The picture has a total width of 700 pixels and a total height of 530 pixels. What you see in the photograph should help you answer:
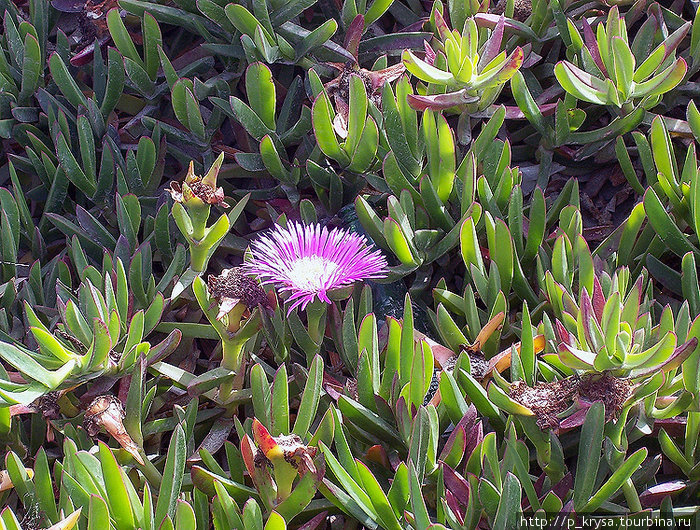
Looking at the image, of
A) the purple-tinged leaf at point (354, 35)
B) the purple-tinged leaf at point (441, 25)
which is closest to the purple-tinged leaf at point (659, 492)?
the purple-tinged leaf at point (441, 25)

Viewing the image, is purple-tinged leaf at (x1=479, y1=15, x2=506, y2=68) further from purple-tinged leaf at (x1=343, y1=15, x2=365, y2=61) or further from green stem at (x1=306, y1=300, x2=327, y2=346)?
green stem at (x1=306, y1=300, x2=327, y2=346)

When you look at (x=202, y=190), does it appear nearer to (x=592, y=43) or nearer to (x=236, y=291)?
(x=236, y=291)

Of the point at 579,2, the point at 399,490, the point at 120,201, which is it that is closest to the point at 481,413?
the point at 399,490

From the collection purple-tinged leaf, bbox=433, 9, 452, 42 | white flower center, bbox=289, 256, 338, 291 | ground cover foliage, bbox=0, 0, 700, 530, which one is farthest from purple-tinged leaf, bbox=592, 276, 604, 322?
purple-tinged leaf, bbox=433, 9, 452, 42

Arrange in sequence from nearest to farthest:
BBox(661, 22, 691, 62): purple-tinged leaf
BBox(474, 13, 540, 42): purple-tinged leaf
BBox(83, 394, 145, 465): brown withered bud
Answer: BBox(83, 394, 145, 465): brown withered bud < BBox(661, 22, 691, 62): purple-tinged leaf < BBox(474, 13, 540, 42): purple-tinged leaf

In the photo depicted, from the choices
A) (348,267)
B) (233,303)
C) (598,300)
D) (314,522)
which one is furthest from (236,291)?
(598,300)

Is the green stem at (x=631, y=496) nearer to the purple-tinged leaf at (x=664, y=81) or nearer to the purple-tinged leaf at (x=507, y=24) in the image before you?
the purple-tinged leaf at (x=664, y=81)
